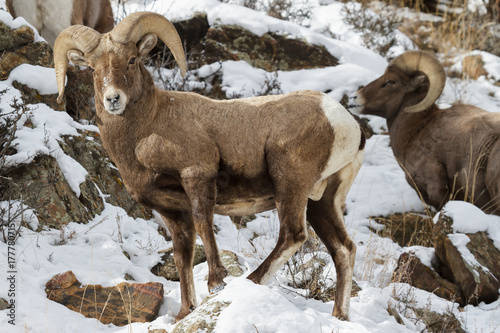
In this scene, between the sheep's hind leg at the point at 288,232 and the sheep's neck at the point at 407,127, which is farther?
the sheep's neck at the point at 407,127

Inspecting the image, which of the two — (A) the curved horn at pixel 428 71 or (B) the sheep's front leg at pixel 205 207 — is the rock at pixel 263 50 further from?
(B) the sheep's front leg at pixel 205 207

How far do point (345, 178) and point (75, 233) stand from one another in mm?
2331

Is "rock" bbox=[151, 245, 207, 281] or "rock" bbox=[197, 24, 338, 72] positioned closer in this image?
"rock" bbox=[151, 245, 207, 281]

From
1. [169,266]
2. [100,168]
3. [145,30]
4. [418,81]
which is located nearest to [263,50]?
[418,81]

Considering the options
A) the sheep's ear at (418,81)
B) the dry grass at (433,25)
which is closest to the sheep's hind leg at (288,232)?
the sheep's ear at (418,81)

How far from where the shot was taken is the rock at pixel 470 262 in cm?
539

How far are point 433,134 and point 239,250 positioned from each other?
344 centimetres

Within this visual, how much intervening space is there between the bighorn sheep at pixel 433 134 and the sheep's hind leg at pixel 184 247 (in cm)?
403

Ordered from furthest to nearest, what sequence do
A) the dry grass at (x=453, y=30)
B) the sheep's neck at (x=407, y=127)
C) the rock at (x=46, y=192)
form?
the dry grass at (x=453, y=30)
the sheep's neck at (x=407, y=127)
the rock at (x=46, y=192)

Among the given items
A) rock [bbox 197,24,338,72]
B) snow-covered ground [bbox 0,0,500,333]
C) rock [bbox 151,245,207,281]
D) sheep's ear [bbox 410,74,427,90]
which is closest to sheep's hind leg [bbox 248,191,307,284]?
snow-covered ground [bbox 0,0,500,333]

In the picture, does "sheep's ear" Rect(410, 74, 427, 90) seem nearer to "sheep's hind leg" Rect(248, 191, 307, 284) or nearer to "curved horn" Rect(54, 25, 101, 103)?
"sheep's hind leg" Rect(248, 191, 307, 284)

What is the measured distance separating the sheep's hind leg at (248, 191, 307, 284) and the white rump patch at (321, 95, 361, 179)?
31 centimetres

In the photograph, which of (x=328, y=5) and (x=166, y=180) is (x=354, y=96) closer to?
(x=166, y=180)

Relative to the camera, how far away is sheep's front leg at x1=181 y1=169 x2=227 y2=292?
136 inches
